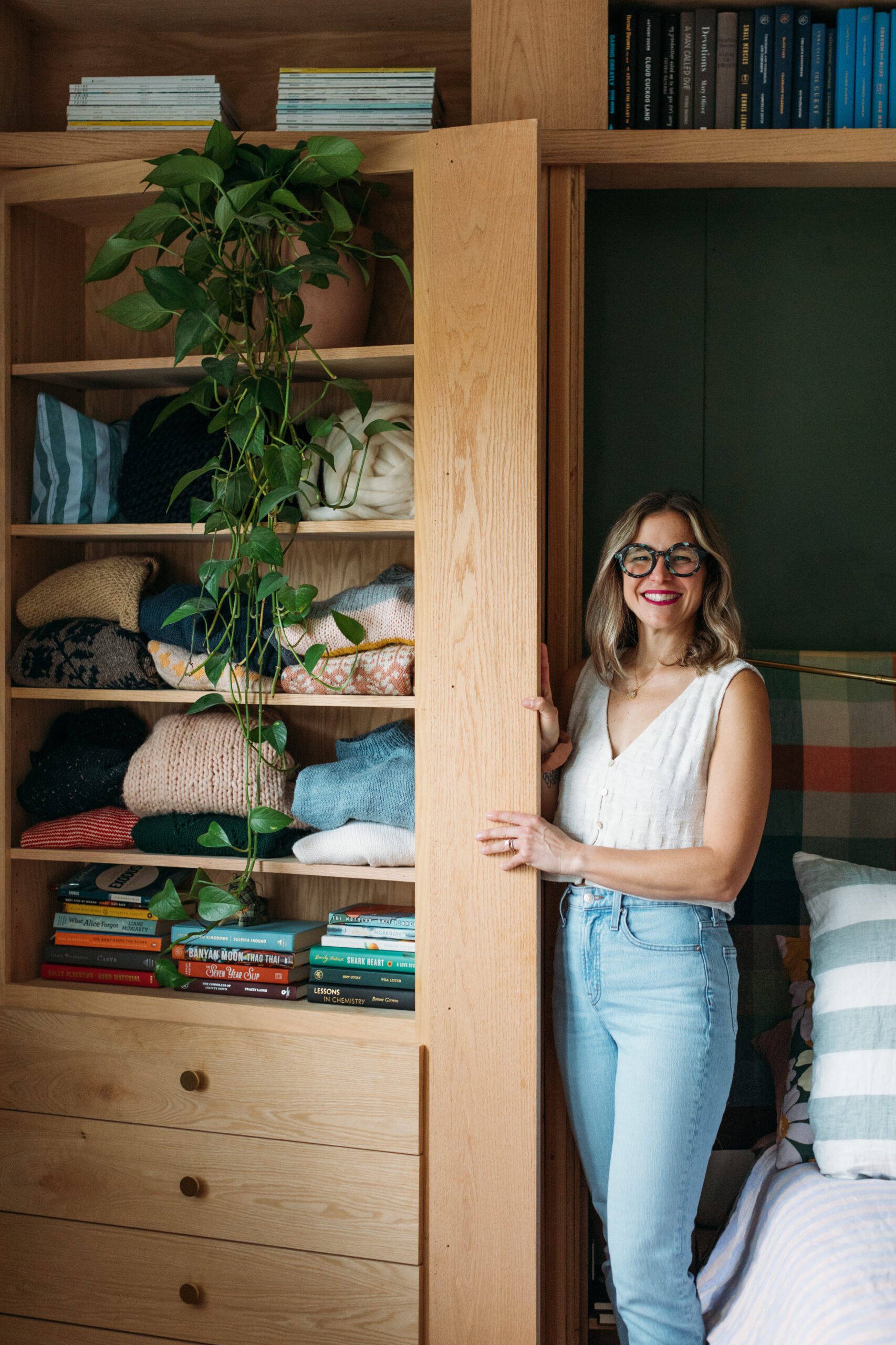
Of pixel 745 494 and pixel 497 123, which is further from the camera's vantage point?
pixel 745 494

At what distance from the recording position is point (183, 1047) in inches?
73.8

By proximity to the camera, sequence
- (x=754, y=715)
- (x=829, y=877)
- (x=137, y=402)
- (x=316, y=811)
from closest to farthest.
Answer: (x=754, y=715), (x=829, y=877), (x=316, y=811), (x=137, y=402)

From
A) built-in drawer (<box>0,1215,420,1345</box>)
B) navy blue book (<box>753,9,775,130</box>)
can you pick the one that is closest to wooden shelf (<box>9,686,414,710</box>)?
built-in drawer (<box>0,1215,420,1345</box>)

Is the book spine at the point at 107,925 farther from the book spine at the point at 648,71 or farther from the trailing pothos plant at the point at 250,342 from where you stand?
the book spine at the point at 648,71

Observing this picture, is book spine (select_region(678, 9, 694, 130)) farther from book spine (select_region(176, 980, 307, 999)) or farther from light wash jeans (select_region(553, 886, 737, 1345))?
book spine (select_region(176, 980, 307, 999))

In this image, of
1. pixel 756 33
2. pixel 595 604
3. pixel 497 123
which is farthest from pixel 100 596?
pixel 756 33

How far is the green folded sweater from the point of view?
1.96 meters

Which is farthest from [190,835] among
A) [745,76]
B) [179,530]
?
[745,76]

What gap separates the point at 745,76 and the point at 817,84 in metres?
0.14

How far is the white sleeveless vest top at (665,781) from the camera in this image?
164cm

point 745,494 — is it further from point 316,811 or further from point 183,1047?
point 183,1047

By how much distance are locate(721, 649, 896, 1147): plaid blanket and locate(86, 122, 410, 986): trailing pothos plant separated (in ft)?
2.85

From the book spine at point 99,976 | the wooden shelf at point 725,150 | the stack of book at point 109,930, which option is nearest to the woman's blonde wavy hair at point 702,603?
the wooden shelf at point 725,150

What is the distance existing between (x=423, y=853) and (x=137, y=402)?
3.91 ft
